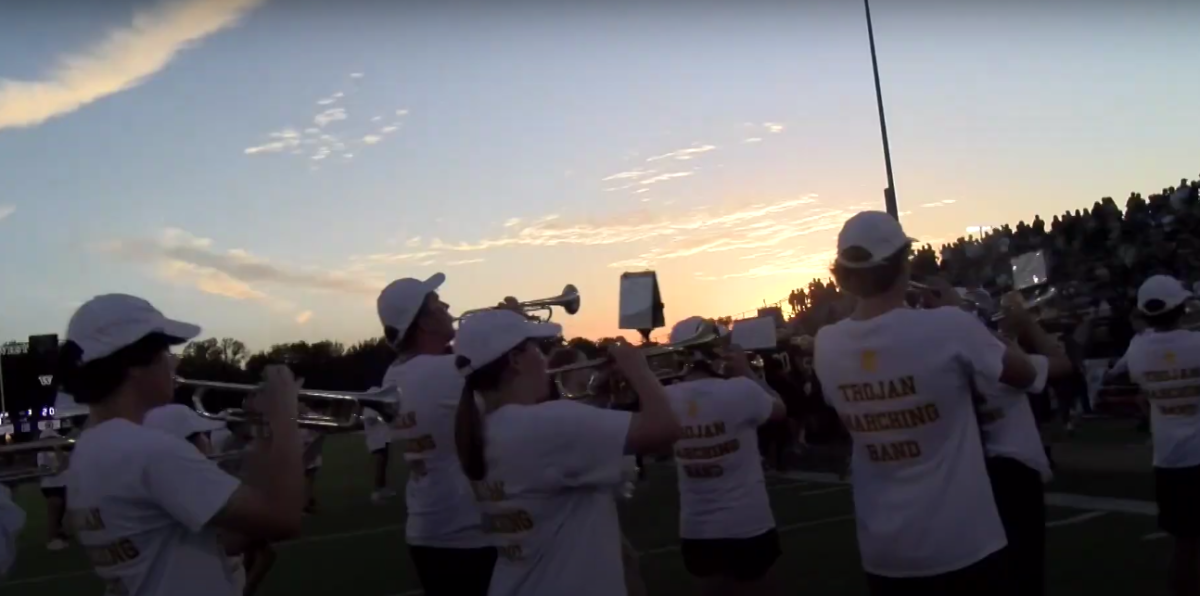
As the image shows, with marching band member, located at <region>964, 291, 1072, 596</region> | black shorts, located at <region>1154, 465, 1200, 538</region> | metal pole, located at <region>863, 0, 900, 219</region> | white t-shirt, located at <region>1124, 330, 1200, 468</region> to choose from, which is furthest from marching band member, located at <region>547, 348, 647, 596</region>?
metal pole, located at <region>863, 0, 900, 219</region>

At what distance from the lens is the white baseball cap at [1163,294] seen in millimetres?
6512

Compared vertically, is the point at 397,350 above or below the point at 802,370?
above

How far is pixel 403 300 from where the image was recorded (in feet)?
17.2

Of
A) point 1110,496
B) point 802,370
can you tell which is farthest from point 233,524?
point 802,370

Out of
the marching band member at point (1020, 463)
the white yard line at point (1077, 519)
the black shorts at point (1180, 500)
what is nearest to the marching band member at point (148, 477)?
the marching band member at point (1020, 463)

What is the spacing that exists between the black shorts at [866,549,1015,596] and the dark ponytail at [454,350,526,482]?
4.96ft

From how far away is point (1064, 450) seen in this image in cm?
1573

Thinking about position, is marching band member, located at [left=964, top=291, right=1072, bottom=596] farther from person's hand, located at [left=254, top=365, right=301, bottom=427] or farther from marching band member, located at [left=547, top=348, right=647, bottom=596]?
person's hand, located at [left=254, top=365, right=301, bottom=427]

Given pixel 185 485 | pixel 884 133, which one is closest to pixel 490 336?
pixel 185 485

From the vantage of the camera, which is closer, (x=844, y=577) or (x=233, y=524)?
(x=233, y=524)

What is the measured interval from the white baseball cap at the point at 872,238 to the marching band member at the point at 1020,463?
134 centimetres

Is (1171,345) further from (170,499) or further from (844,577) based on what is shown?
(170,499)

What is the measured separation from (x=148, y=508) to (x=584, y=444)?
126 cm

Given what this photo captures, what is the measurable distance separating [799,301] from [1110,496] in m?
10.1
